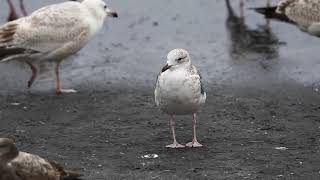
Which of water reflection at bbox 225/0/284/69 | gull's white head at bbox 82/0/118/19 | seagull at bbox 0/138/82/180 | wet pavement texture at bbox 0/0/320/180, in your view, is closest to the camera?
seagull at bbox 0/138/82/180

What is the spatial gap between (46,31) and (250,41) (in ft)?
10.6

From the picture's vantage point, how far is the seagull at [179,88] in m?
9.62

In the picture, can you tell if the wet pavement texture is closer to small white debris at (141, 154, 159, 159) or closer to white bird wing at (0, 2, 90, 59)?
small white debris at (141, 154, 159, 159)

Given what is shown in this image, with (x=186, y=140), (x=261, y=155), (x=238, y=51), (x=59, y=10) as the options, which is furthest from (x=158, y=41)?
(x=261, y=155)

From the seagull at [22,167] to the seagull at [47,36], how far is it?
4.50 meters

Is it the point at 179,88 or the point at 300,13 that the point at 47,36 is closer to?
the point at 179,88

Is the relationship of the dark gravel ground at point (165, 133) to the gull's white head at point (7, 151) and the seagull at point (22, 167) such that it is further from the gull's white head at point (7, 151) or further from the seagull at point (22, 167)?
the gull's white head at point (7, 151)

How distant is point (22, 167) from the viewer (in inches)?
305

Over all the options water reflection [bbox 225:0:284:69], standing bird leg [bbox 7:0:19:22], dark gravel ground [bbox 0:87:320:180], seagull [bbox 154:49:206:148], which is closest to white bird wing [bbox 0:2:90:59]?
dark gravel ground [bbox 0:87:320:180]

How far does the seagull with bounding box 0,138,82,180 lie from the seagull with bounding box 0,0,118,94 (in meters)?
4.50

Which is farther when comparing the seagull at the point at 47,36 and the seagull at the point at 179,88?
the seagull at the point at 47,36

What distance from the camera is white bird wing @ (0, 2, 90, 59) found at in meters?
12.4

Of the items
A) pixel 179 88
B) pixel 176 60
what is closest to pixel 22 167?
pixel 179 88

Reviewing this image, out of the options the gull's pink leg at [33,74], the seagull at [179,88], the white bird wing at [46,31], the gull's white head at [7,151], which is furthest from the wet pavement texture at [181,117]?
the gull's white head at [7,151]
